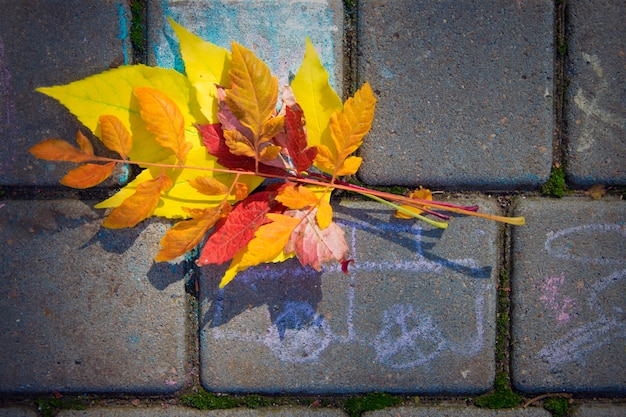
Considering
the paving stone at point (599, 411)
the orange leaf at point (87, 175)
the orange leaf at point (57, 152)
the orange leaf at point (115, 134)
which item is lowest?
the paving stone at point (599, 411)

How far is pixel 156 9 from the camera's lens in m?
1.30

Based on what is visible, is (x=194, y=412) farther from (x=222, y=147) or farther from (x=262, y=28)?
(x=262, y=28)

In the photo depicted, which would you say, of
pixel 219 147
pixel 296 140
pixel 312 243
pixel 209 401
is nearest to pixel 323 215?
pixel 312 243

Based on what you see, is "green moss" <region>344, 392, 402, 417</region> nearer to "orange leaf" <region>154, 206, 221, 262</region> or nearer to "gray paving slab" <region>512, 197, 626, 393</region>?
"gray paving slab" <region>512, 197, 626, 393</region>

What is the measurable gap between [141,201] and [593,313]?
1.22m

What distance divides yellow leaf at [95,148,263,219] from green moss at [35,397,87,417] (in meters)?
0.59

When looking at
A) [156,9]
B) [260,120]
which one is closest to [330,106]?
[260,120]

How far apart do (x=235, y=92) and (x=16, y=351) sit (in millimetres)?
969

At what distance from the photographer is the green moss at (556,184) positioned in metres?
1.31

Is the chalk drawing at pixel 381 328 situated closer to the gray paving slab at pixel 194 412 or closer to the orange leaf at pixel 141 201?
the gray paving slab at pixel 194 412

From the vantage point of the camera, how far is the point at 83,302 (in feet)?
4.34

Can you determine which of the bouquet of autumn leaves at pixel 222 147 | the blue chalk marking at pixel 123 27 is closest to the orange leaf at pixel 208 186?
the bouquet of autumn leaves at pixel 222 147

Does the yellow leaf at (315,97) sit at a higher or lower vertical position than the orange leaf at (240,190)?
higher

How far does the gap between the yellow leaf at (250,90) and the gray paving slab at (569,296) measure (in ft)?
2.50
